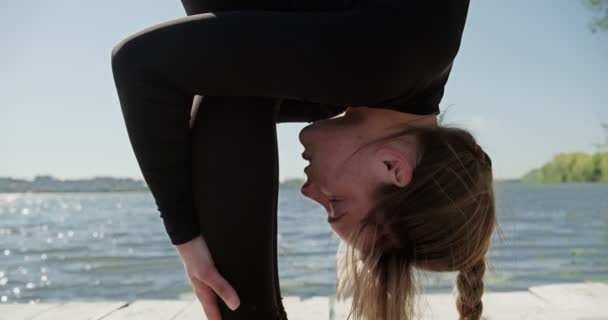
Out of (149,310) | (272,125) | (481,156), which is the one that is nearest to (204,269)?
(272,125)

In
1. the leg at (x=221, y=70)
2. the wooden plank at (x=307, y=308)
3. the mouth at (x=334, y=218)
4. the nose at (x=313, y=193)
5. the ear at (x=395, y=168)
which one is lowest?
the wooden plank at (x=307, y=308)

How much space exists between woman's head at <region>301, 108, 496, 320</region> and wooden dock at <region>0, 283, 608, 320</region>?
38.6 inches

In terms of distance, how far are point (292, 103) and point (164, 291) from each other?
413 centimetres

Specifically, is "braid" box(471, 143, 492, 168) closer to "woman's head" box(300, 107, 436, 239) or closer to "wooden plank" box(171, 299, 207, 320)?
"woman's head" box(300, 107, 436, 239)

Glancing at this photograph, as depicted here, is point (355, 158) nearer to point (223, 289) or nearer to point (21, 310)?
point (223, 289)

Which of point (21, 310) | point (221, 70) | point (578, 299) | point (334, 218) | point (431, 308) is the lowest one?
point (21, 310)

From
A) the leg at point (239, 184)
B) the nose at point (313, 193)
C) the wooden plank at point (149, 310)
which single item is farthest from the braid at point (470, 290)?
the wooden plank at point (149, 310)

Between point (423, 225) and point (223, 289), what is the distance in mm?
356

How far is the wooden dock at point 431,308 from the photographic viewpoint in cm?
210

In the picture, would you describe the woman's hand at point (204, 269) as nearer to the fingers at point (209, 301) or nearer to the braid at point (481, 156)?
the fingers at point (209, 301)

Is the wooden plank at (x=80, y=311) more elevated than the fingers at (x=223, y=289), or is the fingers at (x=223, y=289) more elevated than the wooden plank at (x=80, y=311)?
the fingers at (x=223, y=289)

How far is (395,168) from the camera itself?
0.95 meters

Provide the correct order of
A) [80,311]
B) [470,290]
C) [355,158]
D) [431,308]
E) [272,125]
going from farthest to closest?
[80,311], [431,308], [470,290], [355,158], [272,125]

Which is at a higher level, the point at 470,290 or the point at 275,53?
the point at 275,53
